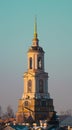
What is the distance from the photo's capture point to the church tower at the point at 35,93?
7419cm

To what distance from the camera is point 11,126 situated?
210 ft

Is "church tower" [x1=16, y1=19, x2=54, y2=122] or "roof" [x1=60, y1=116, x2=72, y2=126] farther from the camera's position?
"roof" [x1=60, y1=116, x2=72, y2=126]

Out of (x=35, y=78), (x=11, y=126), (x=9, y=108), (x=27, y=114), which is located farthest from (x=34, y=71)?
(x=9, y=108)

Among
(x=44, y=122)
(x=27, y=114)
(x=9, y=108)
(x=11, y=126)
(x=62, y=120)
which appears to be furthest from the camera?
(x=9, y=108)

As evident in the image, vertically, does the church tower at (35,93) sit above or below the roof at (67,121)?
A: above

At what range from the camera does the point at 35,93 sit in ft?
245

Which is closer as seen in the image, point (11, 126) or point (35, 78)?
point (11, 126)

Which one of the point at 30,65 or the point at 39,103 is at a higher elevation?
the point at 30,65

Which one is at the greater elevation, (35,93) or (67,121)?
(35,93)

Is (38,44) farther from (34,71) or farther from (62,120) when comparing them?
(62,120)

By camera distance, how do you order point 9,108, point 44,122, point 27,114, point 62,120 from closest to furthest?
point 44,122, point 27,114, point 62,120, point 9,108

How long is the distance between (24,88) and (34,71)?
300 cm

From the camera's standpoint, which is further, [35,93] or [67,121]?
[67,121]

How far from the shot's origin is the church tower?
74188mm
